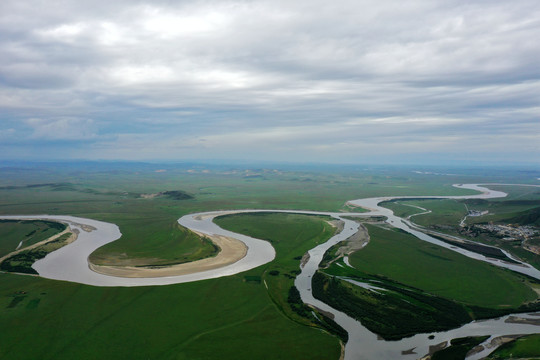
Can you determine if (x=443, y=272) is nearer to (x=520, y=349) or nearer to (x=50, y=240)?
(x=520, y=349)

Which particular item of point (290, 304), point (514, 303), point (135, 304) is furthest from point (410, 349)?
point (135, 304)

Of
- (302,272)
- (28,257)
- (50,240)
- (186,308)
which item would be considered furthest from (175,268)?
(50,240)

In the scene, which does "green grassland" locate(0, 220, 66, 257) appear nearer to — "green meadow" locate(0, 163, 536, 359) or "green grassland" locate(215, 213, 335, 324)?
"green meadow" locate(0, 163, 536, 359)

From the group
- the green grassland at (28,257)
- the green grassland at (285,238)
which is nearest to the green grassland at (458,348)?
the green grassland at (285,238)

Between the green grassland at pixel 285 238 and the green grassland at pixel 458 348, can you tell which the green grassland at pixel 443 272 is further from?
the green grassland at pixel 285 238

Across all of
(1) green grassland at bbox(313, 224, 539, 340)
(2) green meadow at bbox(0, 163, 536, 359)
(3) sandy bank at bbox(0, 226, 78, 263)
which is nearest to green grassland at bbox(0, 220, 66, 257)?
(2) green meadow at bbox(0, 163, 536, 359)

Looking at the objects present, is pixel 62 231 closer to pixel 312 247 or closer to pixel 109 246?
pixel 109 246
